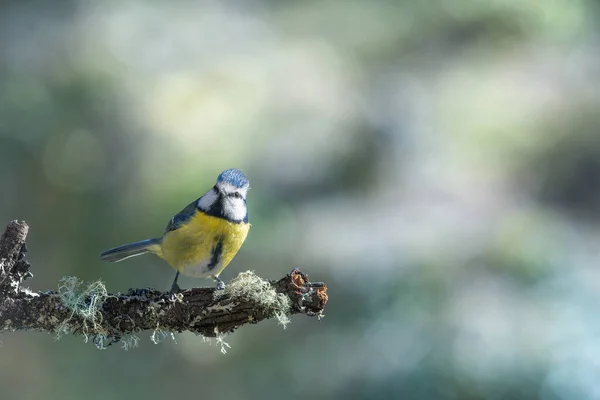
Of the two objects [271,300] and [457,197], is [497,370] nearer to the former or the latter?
[457,197]

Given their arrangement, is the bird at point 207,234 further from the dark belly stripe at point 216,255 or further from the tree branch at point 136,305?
the tree branch at point 136,305

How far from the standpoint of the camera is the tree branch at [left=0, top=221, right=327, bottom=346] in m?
1.30

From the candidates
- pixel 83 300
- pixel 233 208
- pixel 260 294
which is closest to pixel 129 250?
pixel 233 208

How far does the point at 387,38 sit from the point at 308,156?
1243 mm

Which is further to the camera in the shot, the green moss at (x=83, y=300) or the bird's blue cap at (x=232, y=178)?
the bird's blue cap at (x=232, y=178)

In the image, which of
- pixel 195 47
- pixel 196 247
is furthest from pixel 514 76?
pixel 196 247

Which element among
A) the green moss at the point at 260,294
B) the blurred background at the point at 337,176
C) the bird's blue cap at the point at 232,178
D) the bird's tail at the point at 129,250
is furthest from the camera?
the blurred background at the point at 337,176

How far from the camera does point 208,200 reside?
1689mm

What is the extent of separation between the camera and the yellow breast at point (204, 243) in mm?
1675

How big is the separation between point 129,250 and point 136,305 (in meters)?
0.35

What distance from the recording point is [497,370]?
3.38 meters

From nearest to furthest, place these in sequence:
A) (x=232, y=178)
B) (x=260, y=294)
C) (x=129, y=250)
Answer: (x=260, y=294)
(x=232, y=178)
(x=129, y=250)

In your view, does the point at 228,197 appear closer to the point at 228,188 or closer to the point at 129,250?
the point at 228,188

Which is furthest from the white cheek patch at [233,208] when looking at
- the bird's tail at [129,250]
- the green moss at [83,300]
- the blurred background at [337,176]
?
the blurred background at [337,176]
